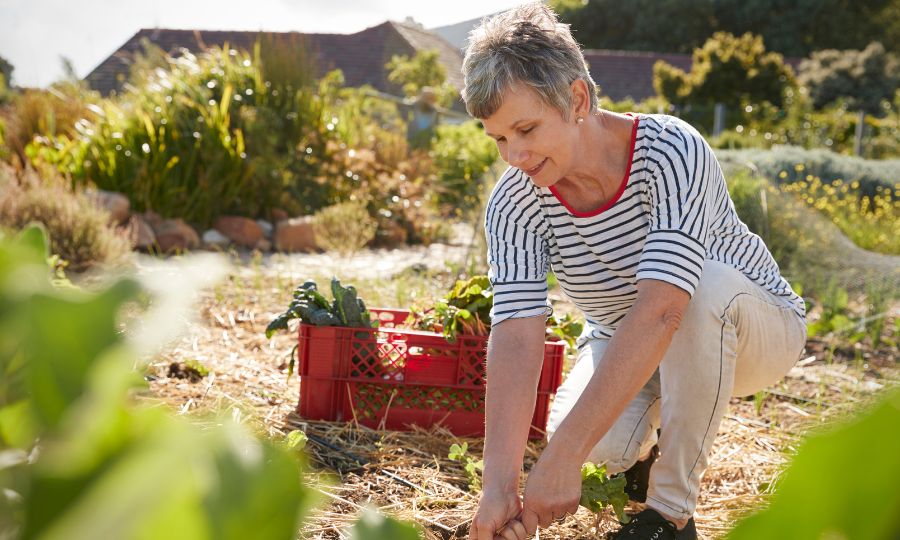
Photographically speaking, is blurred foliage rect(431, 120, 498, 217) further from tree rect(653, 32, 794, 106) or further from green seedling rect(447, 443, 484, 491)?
tree rect(653, 32, 794, 106)

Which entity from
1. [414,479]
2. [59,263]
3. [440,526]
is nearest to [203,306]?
[59,263]

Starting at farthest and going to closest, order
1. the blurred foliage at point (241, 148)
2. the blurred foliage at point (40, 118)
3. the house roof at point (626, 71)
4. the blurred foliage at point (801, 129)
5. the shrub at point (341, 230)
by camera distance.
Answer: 1. the house roof at point (626, 71)
2. the blurred foliage at point (801, 129)
3. the blurred foliage at point (40, 118)
4. the blurred foliage at point (241, 148)
5. the shrub at point (341, 230)

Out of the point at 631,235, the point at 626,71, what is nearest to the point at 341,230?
the point at 631,235

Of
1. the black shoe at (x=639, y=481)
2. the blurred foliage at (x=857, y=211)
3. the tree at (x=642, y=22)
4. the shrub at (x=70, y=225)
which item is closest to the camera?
the black shoe at (x=639, y=481)

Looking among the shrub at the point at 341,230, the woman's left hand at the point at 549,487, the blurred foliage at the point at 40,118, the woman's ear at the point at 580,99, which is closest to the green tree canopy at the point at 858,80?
the blurred foliage at the point at 40,118

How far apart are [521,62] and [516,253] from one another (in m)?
0.51

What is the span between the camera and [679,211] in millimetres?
2025

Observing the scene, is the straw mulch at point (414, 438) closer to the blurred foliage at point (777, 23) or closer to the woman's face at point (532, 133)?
the woman's face at point (532, 133)

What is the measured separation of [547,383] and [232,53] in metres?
6.69

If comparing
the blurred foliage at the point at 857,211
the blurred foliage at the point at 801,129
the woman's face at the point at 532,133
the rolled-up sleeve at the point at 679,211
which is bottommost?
the blurred foliage at the point at 857,211

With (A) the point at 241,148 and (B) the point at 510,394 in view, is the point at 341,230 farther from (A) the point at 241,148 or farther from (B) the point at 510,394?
(B) the point at 510,394

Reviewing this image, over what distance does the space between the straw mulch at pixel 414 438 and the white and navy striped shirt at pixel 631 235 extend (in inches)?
21.8

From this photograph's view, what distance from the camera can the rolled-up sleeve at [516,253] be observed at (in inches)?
84.8

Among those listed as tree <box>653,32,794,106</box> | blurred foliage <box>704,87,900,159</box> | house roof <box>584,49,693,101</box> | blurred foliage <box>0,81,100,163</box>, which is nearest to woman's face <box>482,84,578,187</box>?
blurred foliage <box>0,81,100,163</box>
